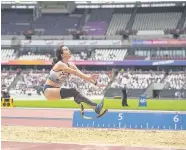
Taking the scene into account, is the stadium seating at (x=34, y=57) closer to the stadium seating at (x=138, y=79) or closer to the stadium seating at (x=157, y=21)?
the stadium seating at (x=138, y=79)

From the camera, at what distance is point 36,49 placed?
191ft

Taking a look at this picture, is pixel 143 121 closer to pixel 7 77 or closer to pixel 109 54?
pixel 7 77

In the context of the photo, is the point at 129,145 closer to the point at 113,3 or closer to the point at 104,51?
the point at 104,51

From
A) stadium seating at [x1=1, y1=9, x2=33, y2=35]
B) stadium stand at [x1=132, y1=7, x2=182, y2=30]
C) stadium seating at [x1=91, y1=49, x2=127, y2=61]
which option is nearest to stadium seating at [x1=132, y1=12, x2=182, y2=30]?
stadium stand at [x1=132, y1=7, x2=182, y2=30]

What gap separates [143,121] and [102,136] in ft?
7.58

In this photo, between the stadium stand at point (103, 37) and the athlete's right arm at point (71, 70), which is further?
the stadium stand at point (103, 37)

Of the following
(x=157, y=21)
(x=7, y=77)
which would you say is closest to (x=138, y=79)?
(x=157, y=21)

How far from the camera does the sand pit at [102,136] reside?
11.4 m

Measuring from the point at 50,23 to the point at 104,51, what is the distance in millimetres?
9939

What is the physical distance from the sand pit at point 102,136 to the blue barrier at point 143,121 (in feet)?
1.75

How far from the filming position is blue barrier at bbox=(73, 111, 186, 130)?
14102mm

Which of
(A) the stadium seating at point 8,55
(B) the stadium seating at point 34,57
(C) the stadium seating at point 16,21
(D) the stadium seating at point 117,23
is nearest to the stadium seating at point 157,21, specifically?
(D) the stadium seating at point 117,23

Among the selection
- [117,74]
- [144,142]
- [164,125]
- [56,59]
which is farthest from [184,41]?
[56,59]

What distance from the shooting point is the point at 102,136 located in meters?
12.8
